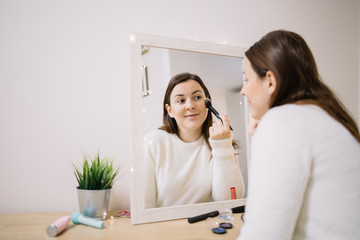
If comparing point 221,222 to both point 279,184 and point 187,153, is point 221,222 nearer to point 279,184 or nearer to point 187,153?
point 187,153

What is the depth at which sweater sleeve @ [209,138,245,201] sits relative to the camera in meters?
0.93

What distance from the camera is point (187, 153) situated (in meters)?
0.91

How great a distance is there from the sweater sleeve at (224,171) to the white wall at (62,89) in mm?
320

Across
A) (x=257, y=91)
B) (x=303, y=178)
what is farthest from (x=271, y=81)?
(x=303, y=178)

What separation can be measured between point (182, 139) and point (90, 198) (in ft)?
1.15

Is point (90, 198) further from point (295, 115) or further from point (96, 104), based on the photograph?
point (295, 115)

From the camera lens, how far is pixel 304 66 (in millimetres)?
613

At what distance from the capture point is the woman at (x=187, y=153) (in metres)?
0.87

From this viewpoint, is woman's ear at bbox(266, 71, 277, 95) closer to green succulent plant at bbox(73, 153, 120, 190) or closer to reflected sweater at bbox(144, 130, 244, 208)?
reflected sweater at bbox(144, 130, 244, 208)

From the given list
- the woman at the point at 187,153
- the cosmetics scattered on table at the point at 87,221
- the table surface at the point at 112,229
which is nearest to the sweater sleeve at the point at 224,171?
the woman at the point at 187,153

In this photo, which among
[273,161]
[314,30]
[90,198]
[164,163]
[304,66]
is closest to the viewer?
[273,161]

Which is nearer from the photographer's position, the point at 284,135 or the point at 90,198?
the point at 284,135

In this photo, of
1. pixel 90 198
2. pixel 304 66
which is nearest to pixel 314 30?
pixel 304 66

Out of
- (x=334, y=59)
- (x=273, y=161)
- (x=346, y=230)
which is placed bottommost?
(x=346, y=230)
